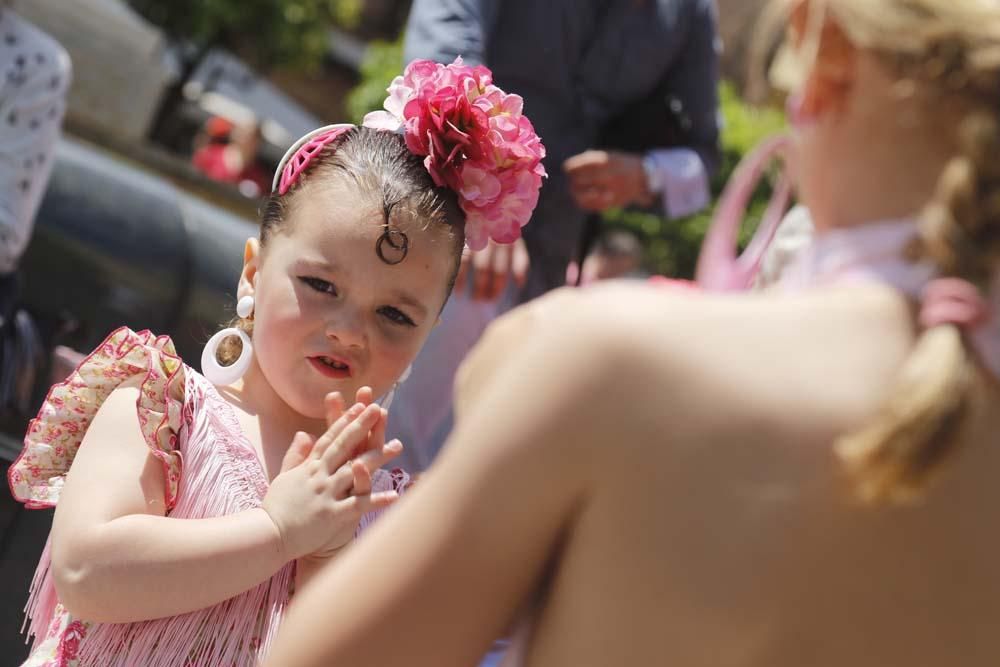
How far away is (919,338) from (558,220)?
8.38 feet

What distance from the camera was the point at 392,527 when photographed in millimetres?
1150

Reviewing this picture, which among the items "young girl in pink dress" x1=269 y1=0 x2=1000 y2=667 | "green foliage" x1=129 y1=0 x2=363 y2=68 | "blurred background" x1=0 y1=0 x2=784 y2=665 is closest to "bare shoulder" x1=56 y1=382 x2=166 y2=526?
"blurred background" x1=0 y1=0 x2=784 y2=665

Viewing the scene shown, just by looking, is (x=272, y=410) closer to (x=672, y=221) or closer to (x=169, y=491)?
(x=169, y=491)

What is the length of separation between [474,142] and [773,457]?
1.40 metres

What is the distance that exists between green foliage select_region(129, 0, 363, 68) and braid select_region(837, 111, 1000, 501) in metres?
16.6

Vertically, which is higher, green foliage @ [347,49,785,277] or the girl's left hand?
green foliage @ [347,49,785,277]

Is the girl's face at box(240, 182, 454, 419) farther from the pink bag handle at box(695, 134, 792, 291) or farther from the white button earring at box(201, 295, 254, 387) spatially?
the pink bag handle at box(695, 134, 792, 291)

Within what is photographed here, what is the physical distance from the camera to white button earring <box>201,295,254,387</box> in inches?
85.4

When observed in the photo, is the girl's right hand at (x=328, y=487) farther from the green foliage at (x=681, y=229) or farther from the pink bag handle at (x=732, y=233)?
the green foliage at (x=681, y=229)

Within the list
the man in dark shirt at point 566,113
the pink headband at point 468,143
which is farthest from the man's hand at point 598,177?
the pink headband at point 468,143

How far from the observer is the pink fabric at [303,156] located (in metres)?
2.40

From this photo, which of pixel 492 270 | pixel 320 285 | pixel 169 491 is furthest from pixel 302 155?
pixel 492 270

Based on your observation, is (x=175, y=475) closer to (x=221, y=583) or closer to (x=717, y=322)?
(x=221, y=583)

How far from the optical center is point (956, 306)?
1077 millimetres
